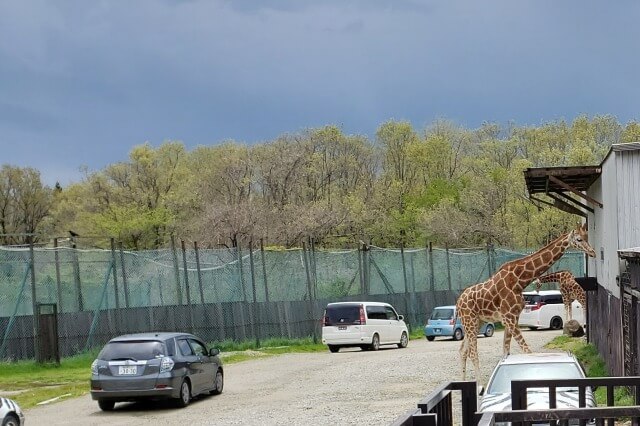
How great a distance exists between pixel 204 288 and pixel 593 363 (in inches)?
662

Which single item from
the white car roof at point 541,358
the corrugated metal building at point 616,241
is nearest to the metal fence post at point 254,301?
the corrugated metal building at point 616,241

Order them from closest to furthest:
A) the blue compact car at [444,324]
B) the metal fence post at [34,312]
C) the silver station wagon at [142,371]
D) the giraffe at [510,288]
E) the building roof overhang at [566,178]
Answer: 1. the silver station wagon at [142,371]
2. the building roof overhang at [566,178]
3. the giraffe at [510,288]
4. the metal fence post at [34,312]
5. the blue compact car at [444,324]

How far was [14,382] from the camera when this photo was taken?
28.3 meters

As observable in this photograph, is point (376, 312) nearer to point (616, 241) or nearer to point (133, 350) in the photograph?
point (133, 350)

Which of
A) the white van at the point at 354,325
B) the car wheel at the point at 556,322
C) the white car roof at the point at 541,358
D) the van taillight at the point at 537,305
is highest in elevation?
the white car roof at the point at 541,358

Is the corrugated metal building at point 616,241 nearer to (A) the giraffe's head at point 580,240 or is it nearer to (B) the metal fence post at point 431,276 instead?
(A) the giraffe's head at point 580,240

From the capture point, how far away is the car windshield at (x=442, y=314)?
45031mm

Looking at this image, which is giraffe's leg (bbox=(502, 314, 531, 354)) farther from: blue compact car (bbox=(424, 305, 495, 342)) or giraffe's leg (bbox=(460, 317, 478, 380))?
blue compact car (bbox=(424, 305, 495, 342))

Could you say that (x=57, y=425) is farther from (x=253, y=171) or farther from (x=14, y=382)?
(x=253, y=171)

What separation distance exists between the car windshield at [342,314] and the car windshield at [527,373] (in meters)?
23.2

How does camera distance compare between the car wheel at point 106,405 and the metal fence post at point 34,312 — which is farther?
the metal fence post at point 34,312

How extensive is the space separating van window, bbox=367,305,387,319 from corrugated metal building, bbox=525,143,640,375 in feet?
40.1

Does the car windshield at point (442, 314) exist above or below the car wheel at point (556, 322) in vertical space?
above

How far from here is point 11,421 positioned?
16.3 meters
